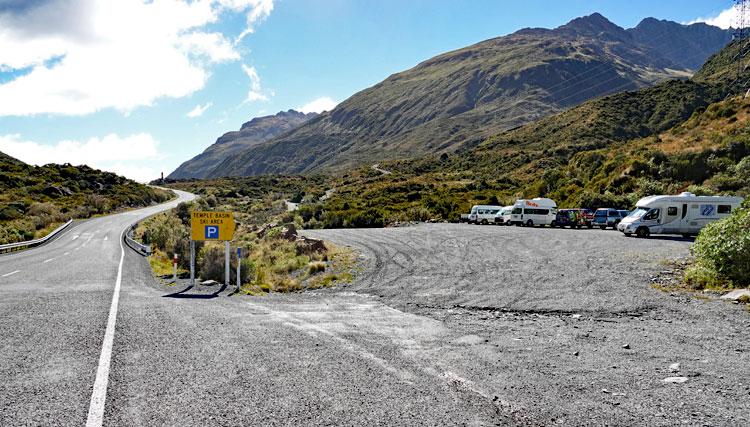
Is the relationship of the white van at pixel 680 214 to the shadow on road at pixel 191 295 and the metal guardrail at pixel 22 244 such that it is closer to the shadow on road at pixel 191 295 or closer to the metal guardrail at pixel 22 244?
the shadow on road at pixel 191 295

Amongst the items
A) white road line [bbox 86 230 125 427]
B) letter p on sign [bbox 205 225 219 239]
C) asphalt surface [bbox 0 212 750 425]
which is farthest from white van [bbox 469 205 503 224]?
white road line [bbox 86 230 125 427]

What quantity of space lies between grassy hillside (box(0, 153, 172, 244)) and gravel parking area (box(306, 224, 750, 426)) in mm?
37940

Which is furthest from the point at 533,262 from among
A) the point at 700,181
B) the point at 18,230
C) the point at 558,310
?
the point at 18,230

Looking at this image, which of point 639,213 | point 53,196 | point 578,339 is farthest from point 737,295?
point 53,196

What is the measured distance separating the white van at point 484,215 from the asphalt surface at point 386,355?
29902 millimetres

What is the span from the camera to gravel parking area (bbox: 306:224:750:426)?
5.06 meters

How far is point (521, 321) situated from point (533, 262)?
938cm

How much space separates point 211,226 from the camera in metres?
16.4

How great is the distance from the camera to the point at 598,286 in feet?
43.6

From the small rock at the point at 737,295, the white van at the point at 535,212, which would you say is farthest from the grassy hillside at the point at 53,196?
the small rock at the point at 737,295

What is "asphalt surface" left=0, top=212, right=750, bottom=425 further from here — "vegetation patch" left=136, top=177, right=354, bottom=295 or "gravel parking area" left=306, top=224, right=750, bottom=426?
"vegetation patch" left=136, top=177, right=354, bottom=295

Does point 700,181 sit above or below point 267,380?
above

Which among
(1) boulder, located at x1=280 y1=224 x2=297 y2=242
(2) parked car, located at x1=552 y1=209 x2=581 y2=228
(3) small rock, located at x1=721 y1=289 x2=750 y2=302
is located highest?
(2) parked car, located at x1=552 y1=209 x2=581 y2=228

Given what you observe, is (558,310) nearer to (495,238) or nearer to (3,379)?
(3,379)
